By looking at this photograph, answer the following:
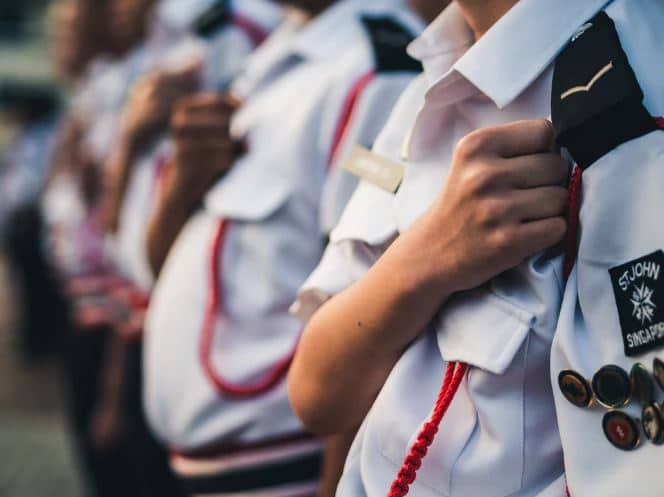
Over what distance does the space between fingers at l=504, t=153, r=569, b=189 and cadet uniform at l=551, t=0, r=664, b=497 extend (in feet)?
0.07

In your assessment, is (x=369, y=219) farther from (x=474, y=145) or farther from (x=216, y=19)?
(x=216, y=19)

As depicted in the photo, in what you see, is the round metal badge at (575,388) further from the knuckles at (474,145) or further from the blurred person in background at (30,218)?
the blurred person in background at (30,218)

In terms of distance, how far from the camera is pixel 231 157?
1.76 meters

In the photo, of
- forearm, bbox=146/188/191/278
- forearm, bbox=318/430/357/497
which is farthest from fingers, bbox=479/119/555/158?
forearm, bbox=146/188/191/278

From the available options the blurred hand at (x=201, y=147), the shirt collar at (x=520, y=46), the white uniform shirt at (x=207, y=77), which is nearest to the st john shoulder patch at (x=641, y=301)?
the shirt collar at (x=520, y=46)

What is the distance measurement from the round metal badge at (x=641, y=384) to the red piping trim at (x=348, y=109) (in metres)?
0.82

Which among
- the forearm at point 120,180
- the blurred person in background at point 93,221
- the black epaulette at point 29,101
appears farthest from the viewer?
the black epaulette at point 29,101

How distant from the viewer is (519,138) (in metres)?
0.84

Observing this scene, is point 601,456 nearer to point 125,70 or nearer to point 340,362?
point 340,362

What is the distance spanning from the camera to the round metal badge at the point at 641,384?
73cm

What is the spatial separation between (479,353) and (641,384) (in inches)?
6.2

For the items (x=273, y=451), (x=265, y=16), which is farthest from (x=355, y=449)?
(x=265, y=16)

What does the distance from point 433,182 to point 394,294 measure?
A: 0.46 ft

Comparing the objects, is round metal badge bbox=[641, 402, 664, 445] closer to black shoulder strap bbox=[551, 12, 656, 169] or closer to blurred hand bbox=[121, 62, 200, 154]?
black shoulder strap bbox=[551, 12, 656, 169]
